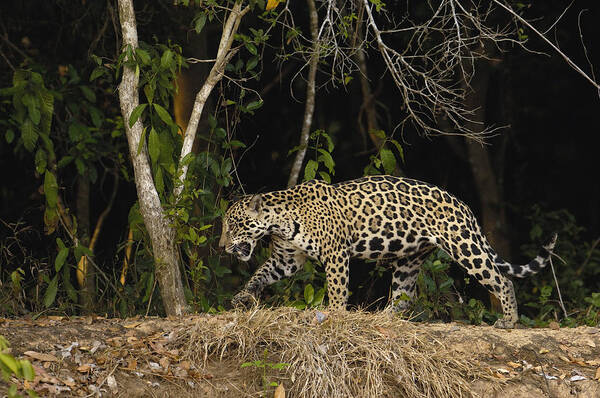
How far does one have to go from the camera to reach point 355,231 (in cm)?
807

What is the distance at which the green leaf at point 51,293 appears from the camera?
773cm

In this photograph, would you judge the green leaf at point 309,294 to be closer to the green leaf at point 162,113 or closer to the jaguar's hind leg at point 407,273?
the jaguar's hind leg at point 407,273

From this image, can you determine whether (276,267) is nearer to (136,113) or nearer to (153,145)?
(153,145)

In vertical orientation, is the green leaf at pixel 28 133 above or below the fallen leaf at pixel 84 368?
above

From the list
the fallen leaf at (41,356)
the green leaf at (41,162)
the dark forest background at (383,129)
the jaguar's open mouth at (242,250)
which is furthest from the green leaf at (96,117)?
the fallen leaf at (41,356)

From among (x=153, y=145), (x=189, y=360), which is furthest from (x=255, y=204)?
(x=189, y=360)

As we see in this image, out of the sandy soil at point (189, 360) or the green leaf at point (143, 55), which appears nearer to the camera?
the sandy soil at point (189, 360)

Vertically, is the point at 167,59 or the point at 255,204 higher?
the point at 167,59

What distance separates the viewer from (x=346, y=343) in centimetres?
676

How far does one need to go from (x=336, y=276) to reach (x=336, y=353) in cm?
124

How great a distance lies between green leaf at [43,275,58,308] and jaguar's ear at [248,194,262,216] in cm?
170

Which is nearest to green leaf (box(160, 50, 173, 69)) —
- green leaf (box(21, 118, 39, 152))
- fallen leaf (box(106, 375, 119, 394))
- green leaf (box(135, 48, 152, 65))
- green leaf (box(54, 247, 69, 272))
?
green leaf (box(135, 48, 152, 65))

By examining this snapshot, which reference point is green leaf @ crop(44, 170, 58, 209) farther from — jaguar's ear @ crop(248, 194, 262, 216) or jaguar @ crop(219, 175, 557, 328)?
jaguar's ear @ crop(248, 194, 262, 216)

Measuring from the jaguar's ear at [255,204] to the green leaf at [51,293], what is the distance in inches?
67.1
